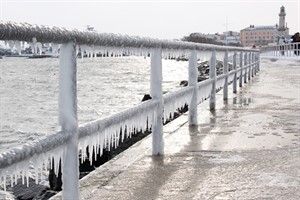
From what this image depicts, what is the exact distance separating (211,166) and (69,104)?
1.93 meters

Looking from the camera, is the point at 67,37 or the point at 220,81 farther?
the point at 220,81

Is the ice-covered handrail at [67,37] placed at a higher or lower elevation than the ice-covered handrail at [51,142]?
higher

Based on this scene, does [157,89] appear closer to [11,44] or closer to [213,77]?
[11,44]

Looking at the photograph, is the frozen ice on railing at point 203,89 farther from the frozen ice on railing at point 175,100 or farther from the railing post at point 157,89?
the railing post at point 157,89

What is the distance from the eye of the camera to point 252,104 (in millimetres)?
8820

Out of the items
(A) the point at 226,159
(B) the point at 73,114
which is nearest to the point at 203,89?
(A) the point at 226,159

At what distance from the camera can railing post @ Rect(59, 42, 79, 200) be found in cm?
251

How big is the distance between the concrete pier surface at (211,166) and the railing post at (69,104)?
2.37 ft

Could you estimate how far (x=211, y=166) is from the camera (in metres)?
4.16

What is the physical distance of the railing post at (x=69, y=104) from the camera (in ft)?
8.23

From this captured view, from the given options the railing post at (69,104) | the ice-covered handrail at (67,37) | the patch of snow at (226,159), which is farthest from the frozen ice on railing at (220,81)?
the railing post at (69,104)

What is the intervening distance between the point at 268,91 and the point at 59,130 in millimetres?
9474

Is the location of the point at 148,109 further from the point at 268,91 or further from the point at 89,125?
the point at 268,91

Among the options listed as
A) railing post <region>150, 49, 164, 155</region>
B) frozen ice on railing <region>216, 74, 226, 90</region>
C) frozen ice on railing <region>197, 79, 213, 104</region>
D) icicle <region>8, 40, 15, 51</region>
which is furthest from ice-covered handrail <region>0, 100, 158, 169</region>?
frozen ice on railing <region>216, 74, 226, 90</region>
